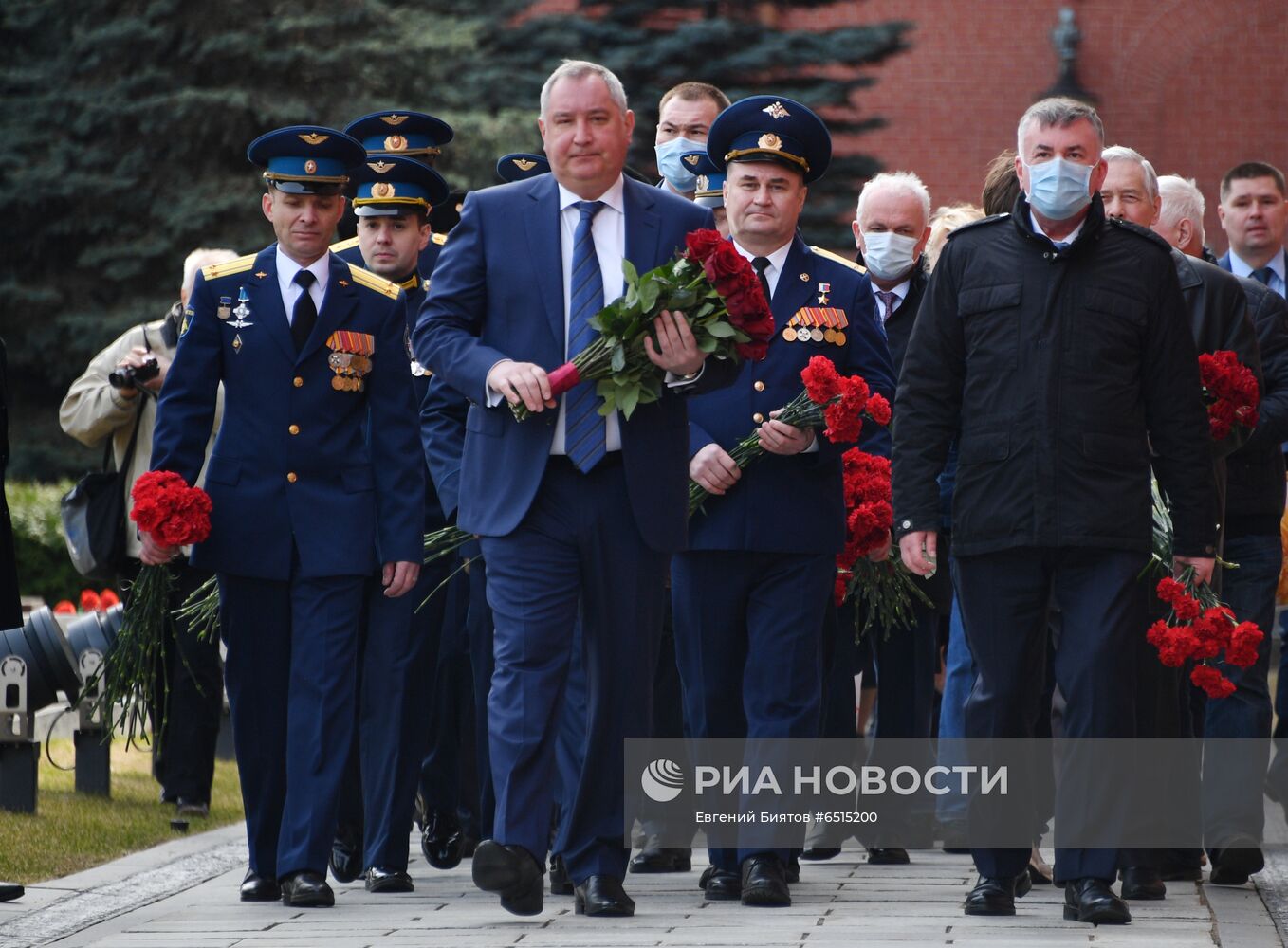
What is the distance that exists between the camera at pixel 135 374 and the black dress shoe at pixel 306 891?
3215 mm

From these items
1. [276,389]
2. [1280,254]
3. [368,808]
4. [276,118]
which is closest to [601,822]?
[368,808]

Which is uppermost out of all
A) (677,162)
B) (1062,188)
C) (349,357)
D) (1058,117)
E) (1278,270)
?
(677,162)

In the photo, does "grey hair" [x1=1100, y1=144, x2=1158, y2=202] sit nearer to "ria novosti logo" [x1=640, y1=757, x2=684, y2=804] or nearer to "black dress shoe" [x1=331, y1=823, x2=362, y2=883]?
"ria novosti logo" [x1=640, y1=757, x2=684, y2=804]

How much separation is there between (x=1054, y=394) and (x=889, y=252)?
244 centimetres

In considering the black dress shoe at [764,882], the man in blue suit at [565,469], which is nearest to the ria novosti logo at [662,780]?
the black dress shoe at [764,882]

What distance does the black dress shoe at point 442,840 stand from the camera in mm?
7852

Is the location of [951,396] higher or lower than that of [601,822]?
higher

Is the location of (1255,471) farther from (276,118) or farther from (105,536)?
(276,118)

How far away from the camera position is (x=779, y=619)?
684 centimetres

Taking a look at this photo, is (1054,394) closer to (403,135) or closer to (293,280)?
(293,280)

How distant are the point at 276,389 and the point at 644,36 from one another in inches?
826

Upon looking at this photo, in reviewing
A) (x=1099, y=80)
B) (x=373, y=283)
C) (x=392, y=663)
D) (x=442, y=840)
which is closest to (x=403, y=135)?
(x=373, y=283)

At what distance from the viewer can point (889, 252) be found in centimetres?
865

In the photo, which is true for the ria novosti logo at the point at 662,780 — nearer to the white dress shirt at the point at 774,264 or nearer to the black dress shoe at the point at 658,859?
the black dress shoe at the point at 658,859
